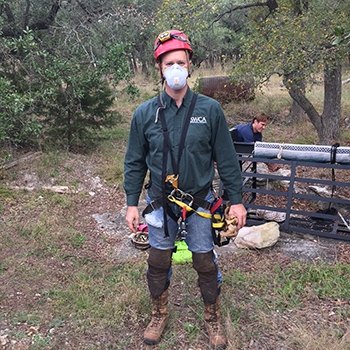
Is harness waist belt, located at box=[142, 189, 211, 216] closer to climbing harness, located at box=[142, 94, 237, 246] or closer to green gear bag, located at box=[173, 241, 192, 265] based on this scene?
climbing harness, located at box=[142, 94, 237, 246]

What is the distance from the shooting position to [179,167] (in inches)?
101

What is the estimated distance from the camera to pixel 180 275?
12.5ft

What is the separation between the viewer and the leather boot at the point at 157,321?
2955 mm

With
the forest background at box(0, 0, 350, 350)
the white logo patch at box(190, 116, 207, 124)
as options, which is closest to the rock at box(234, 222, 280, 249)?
the forest background at box(0, 0, 350, 350)

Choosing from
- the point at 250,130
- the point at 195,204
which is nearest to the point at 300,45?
the point at 250,130

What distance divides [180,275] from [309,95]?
1164cm

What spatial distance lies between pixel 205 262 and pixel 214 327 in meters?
0.49

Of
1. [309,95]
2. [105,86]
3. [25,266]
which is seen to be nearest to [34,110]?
[105,86]

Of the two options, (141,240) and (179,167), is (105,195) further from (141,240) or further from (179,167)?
(179,167)

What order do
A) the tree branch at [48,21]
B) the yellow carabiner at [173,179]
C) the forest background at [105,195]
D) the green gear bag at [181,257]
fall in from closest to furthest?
1. the yellow carabiner at [173,179]
2. the forest background at [105,195]
3. the green gear bag at [181,257]
4. the tree branch at [48,21]

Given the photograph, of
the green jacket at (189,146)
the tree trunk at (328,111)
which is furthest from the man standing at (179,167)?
the tree trunk at (328,111)

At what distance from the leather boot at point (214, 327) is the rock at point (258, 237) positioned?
1.45 m

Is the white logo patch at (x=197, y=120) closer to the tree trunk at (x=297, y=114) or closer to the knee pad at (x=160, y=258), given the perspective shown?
the knee pad at (x=160, y=258)

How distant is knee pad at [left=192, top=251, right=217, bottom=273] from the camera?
276 cm
